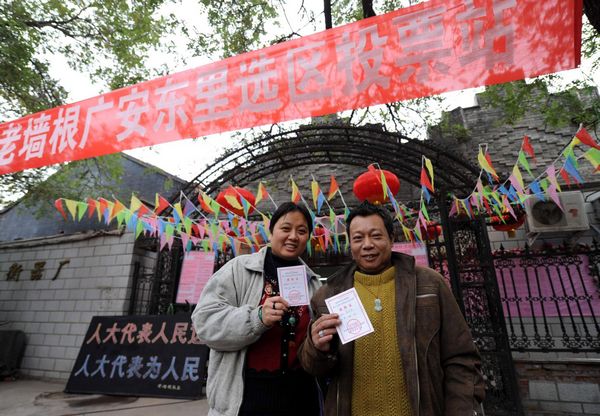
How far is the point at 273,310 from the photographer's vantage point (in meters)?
1.54

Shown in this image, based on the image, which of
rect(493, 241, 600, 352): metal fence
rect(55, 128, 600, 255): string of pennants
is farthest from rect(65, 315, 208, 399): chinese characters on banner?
rect(493, 241, 600, 352): metal fence

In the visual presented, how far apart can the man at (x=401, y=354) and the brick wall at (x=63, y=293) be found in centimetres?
642

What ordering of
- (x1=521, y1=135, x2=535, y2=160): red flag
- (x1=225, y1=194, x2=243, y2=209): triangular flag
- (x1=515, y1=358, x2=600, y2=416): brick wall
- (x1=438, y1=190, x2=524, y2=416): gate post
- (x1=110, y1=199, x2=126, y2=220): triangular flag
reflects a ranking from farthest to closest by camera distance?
(x1=110, y1=199, x2=126, y2=220): triangular flag
(x1=225, y1=194, x2=243, y2=209): triangular flag
(x1=515, y1=358, x2=600, y2=416): brick wall
(x1=438, y1=190, x2=524, y2=416): gate post
(x1=521, y1=135, x2=535, y2=160): red flag

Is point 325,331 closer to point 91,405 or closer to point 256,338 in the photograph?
point 256,338

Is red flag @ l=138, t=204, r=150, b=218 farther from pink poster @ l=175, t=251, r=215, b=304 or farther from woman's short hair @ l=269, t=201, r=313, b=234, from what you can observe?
woman's short hair @ l=269, t=201, r=313, b=234

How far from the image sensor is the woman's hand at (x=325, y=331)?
140 cm

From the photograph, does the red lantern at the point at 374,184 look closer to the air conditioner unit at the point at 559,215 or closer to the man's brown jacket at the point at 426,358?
the man's brown jacket at the point at 426,358

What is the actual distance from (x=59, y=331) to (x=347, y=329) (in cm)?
819

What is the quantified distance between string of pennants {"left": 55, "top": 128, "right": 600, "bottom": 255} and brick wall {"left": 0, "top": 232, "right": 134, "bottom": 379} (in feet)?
3.86

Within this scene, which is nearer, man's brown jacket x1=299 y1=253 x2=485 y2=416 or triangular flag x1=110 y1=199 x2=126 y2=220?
man's brown jacket x1=299 y1=253 x2=485 y2=416

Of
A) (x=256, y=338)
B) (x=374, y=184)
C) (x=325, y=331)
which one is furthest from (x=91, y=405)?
(x=374, y=184)

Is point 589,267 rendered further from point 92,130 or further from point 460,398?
point 92,130

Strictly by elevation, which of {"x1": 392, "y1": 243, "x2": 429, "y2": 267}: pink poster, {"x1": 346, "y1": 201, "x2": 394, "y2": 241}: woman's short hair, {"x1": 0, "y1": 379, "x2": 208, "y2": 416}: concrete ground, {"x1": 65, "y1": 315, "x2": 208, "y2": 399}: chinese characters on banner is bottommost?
{"x1": 0, "y1": 379, "x2": 208, "y2": 416}: concrete ground

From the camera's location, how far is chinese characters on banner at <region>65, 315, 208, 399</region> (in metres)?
4.59
